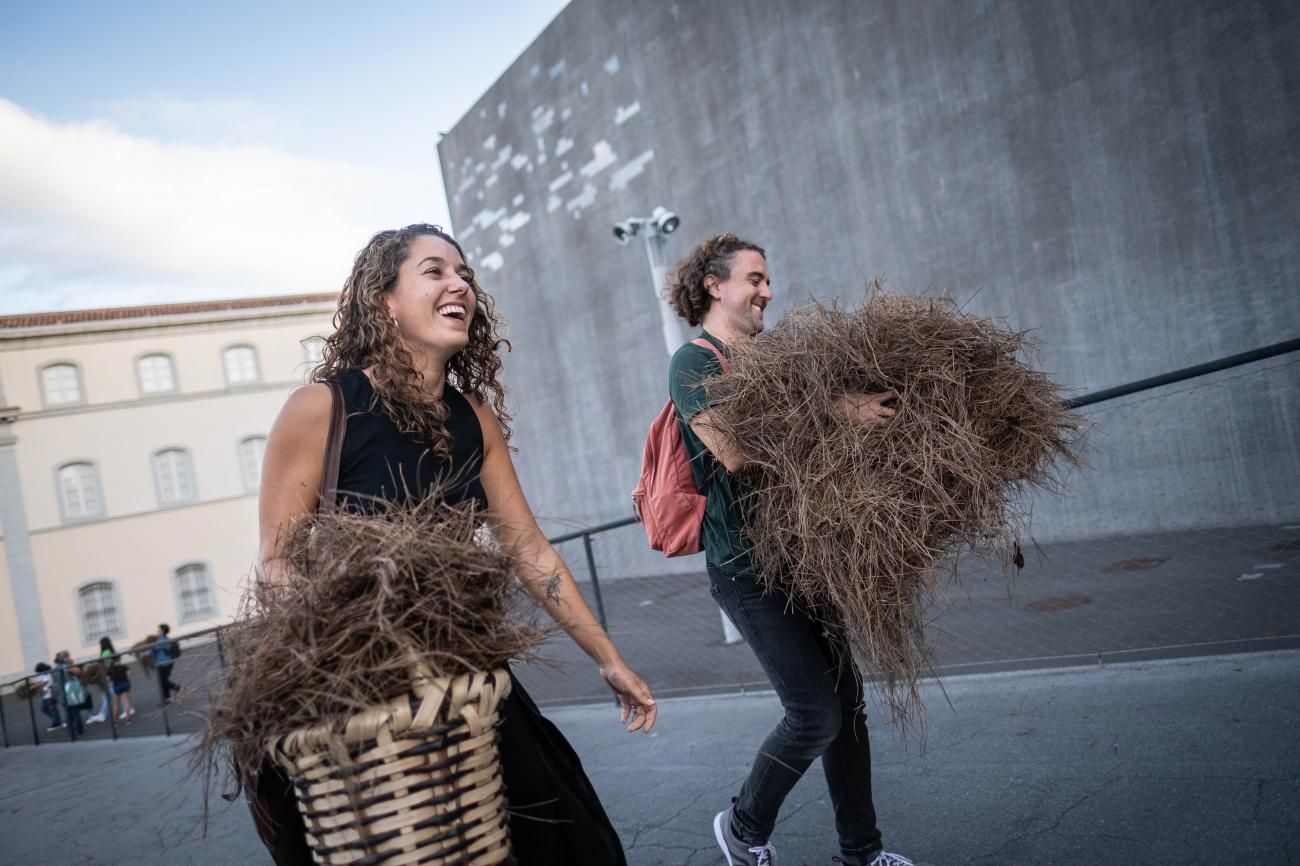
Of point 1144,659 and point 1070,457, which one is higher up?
point 1070,457

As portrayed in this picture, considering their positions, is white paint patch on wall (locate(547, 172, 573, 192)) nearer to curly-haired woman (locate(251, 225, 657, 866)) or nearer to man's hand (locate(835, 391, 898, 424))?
curly-haired woman (locate(251, 225, 657, 866))

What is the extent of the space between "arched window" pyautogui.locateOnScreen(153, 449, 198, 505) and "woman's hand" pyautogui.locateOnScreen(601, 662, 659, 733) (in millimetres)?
30431

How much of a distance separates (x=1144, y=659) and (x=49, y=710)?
59.7 ft

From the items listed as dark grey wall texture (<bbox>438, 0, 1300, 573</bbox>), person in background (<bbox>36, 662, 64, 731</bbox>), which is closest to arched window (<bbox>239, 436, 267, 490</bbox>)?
person in background (<bbox>36, 662, 64, 731</bbox>)

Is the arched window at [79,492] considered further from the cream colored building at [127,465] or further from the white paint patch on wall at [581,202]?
the white paint patch on wall at [581,202]

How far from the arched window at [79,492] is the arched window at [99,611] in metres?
2.18

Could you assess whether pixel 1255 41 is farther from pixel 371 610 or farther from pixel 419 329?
pixel 371 610

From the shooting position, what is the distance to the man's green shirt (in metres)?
2.47

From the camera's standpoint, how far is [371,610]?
1.28 m

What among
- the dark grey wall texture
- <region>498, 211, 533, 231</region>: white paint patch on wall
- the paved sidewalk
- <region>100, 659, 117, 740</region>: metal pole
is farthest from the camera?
<region>498, 211, 533, 231</region>: white paint patch on wall

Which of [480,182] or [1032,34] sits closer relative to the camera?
[1032,34]

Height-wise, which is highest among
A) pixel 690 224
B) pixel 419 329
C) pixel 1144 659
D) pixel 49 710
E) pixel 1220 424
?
pixel 690 224

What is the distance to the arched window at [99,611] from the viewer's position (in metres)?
26.6

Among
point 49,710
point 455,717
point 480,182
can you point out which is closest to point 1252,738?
point 455,717
